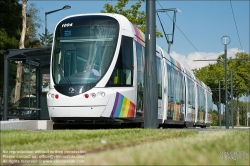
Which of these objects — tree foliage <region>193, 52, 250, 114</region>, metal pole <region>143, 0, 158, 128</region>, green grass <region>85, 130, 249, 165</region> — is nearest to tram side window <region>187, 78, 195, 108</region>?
metal pole <region>143, 0, 158, 128</region>

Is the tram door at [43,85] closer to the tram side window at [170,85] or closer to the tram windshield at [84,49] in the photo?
the tram windshield at [84,49]

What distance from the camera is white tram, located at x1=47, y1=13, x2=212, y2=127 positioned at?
14828mm

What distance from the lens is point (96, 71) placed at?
1492cm

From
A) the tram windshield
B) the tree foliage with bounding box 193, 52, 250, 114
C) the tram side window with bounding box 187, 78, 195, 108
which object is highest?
the tree foliage with bounding box 193, 52, 250, 114

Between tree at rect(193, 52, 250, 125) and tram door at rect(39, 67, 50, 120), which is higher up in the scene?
tree at rect(193, 52, 250, 125)

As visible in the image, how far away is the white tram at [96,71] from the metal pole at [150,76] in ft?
3.00

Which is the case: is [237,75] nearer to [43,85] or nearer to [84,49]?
[43,85]

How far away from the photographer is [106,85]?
1482 cm

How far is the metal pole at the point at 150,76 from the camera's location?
1437 centimetres

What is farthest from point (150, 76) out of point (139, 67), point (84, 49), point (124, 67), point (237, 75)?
point (237, 75)

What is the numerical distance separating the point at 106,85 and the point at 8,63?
4574mm

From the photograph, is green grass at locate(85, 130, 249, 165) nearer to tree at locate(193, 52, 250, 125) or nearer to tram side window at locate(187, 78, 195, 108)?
tram side window at locate(187, 78, 195, 108)

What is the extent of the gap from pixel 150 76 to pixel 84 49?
2178 mm

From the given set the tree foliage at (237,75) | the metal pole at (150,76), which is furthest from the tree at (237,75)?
the metal pole at (150,76)
